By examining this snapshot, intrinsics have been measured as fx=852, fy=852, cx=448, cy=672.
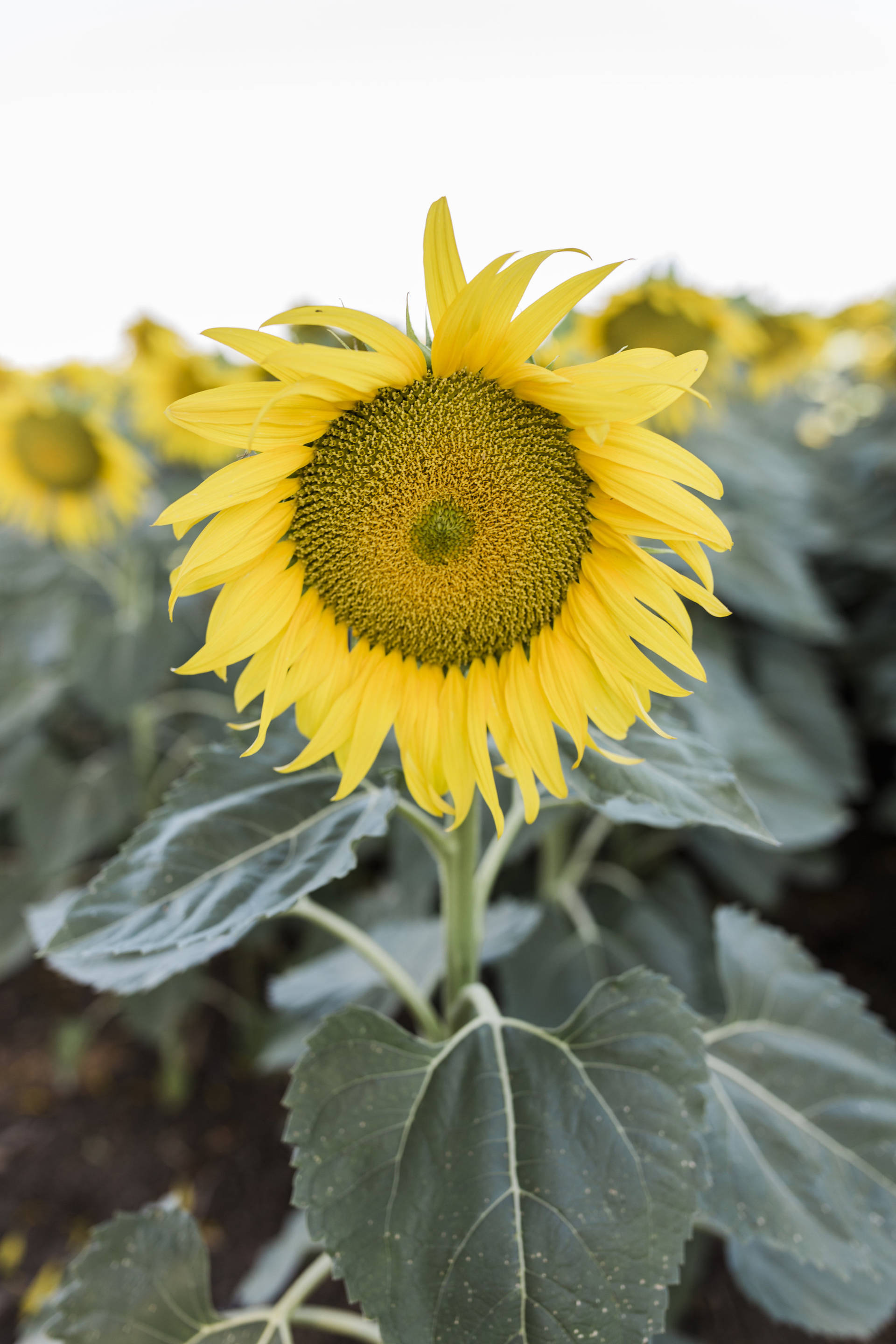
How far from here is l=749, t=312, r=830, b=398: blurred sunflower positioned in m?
2.60

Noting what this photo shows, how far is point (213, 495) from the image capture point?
607mm

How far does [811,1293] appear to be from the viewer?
1.04 meters

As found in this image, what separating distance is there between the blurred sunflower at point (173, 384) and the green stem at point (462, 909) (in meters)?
1.88

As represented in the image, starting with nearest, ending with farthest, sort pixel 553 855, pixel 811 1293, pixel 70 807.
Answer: pixel 811 1293 < pixel 553 855 < pixel 70 807

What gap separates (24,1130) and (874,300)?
13.6ft

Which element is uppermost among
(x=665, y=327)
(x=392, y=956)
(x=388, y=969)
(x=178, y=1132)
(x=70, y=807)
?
(x=665, y=327)

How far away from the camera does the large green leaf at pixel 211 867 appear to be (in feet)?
2.28

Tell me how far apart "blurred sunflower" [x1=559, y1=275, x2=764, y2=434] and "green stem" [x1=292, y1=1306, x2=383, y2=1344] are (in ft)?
5.83

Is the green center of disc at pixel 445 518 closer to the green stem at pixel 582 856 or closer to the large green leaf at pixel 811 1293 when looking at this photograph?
the large green leaf at pixel 811 1293

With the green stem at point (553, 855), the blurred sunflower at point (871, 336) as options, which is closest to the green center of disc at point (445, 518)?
the green stem at point (553, 855)

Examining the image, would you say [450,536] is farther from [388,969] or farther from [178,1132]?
[178,1132]

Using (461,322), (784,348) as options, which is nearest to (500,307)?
(461,322)

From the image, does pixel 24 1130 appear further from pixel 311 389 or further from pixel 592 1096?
pixel 311 389

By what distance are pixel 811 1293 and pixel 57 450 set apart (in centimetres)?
227
